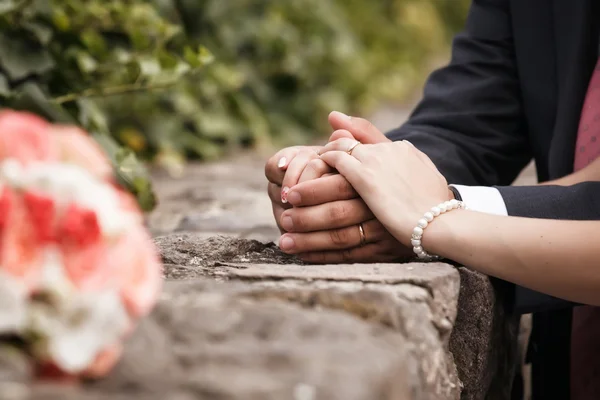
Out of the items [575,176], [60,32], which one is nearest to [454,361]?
[575,176]

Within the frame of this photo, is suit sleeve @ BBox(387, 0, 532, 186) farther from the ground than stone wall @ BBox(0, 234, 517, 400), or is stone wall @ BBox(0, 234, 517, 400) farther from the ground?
suit sleeve @ BBox(387, 0, 532, 186)

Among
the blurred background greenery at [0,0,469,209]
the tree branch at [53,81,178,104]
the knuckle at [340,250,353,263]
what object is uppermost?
the blurred background greenery at [0,0,469,209]

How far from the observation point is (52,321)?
60 centimetres

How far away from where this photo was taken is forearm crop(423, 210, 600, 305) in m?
1.11

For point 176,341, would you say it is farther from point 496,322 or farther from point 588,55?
point 588,55

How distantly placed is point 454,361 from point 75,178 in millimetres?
777

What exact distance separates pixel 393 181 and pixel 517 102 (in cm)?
68

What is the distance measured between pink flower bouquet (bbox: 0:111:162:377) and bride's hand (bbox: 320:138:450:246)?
0.61 m

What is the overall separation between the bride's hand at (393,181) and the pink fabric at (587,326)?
1.49 feet

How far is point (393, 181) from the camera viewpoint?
1204 mm

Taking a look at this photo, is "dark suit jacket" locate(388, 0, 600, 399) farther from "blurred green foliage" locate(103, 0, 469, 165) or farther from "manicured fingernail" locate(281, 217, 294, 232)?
"blurred green foliage" locate(103, 0, 469, 165)

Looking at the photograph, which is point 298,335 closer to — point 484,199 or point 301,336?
point 301,336

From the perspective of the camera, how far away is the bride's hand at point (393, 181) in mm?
1189

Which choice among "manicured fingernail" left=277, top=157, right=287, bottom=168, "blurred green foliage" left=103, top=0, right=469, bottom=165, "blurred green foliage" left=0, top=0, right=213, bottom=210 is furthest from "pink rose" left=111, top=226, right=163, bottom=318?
"blurred green foliage" left=103, top=0, right=469, bottom=165
